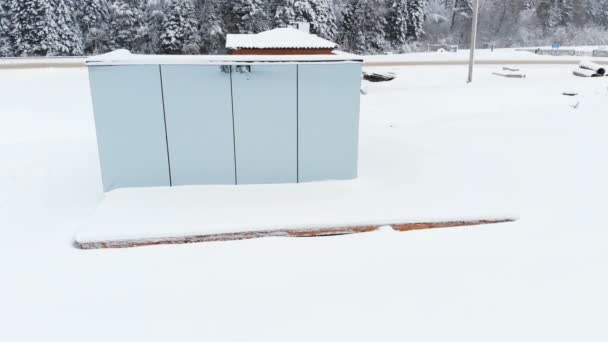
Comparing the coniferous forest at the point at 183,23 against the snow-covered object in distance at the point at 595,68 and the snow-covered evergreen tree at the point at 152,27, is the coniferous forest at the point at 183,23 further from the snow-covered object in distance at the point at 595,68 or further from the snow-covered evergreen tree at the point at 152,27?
→ the snow-covered object in distance at the point at 595,68

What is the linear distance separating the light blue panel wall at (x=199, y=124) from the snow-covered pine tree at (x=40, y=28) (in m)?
40.3

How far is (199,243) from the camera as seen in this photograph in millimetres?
6047

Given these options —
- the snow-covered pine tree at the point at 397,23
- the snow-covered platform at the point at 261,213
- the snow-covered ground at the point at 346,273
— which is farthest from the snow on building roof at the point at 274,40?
the snow-covered pine tree at the point at 397,23

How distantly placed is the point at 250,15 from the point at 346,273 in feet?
128

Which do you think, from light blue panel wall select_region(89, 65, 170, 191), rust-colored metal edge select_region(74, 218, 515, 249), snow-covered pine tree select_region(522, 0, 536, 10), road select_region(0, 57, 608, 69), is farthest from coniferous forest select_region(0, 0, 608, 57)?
→ rust-colored metal edge select_region(74, 218, 515, 249)

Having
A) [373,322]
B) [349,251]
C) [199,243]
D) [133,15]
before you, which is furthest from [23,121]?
[133,15]

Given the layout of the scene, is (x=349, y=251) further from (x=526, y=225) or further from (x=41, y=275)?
(x=41, y=275)

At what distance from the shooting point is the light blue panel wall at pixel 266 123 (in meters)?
7.05

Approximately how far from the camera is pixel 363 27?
48812 mm

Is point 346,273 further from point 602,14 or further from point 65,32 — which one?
point 602,14

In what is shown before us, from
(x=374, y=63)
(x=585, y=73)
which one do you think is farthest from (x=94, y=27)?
(x=585, y=73)

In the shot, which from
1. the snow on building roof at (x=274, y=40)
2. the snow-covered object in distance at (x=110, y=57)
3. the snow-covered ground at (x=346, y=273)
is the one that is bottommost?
the snow-covered ground at (x=346, y=273)

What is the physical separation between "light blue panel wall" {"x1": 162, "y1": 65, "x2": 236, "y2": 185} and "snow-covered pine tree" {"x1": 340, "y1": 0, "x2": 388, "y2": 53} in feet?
142

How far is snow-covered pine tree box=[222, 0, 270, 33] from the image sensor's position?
4119 cm
